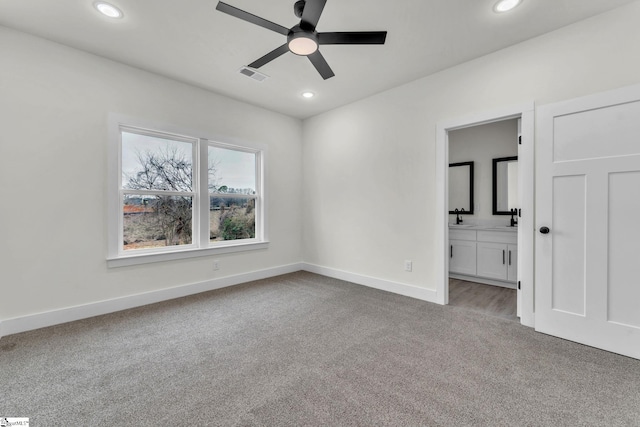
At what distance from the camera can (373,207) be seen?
3992 mm

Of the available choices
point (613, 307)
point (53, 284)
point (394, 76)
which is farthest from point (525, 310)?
point (53, 284)

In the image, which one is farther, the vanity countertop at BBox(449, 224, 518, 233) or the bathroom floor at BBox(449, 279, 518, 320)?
the vanity countertop at BBox(449, 224, 518, 233)

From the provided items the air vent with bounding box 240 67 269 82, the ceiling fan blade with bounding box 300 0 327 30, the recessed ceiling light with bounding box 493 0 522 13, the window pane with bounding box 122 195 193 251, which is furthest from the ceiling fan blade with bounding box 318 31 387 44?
the window pane with bounding box 122 195 193 251

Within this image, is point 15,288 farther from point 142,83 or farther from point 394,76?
point 394,76

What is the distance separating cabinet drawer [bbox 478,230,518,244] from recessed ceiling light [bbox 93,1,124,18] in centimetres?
497

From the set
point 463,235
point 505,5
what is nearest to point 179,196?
point 505,5

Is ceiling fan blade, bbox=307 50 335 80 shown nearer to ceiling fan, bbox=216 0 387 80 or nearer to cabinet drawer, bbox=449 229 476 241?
ceiling fan, bbox=216 0 387 80

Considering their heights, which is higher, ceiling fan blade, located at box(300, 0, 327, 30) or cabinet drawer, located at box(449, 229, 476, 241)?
ceiling fan blade, located at box(300, 0, 327, 30)

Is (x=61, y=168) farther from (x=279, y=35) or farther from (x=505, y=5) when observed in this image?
(x=505, y=5)

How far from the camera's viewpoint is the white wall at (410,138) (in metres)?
2.35

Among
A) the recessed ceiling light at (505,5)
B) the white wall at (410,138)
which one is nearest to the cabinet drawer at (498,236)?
the white wall at (410,138)

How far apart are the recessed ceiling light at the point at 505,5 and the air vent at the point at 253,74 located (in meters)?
2.37

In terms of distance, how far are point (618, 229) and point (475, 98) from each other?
1.74 m

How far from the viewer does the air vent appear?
322 centimetres
